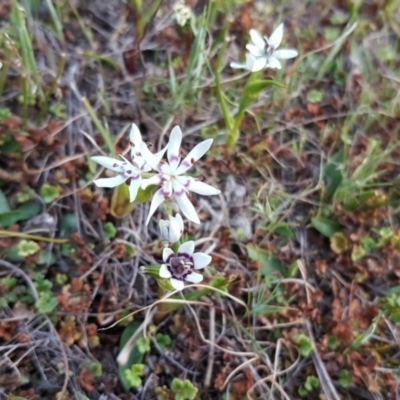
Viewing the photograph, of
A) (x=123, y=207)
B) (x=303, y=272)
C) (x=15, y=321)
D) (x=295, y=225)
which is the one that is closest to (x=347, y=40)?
(x=295, y=225)

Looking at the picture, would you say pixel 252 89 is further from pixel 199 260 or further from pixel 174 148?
pixel 199 260

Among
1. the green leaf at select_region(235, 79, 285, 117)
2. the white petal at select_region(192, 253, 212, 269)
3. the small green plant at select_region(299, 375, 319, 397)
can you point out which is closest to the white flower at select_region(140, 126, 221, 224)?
the white petal at select_region(192, 253, 212, 269)

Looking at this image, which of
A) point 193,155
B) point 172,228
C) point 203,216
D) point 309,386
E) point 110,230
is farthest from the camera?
point 203,216

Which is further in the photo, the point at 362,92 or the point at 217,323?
the point at 362,92

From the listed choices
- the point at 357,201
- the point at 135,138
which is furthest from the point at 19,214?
the point at 357,201

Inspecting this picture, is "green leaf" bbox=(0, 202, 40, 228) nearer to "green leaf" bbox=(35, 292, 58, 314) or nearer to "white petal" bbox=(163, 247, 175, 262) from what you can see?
"green leaf" bbox=(35, 292, 58, 314)

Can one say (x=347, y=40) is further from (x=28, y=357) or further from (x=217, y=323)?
(x=28, y=357)

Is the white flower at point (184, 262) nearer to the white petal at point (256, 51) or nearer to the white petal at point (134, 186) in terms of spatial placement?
the white petal at point (134, 186)
